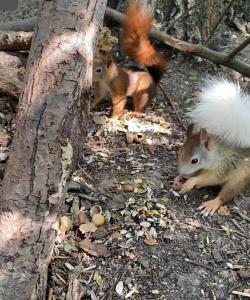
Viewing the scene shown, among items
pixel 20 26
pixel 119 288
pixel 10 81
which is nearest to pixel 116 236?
pixel 119 288

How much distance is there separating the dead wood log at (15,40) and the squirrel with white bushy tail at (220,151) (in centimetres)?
129

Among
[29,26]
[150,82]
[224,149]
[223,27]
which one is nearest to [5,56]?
[29,26]

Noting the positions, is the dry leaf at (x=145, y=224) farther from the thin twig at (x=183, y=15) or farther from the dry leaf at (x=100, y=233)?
the thin twig at (x=183, y=15)

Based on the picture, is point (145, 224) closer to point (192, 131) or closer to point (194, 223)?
point (194, 223)

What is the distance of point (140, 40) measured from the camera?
370 centimetres

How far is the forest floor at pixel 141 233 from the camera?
247 centimetres

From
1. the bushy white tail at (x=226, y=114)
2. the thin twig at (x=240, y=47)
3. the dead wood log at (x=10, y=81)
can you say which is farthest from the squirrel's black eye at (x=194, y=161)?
the dead wood log at (x=10, y=81)

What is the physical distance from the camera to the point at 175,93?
159 inches

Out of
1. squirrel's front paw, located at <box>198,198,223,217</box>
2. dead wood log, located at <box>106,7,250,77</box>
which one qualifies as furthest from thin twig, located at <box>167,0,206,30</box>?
squirrel's front paw, located at <box>198,198,223,217</box>

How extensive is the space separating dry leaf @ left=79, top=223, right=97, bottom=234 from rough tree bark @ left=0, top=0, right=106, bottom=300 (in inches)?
16.1

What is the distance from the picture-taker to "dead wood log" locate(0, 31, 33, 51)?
3.50 metres

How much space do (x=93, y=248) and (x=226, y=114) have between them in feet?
3.69

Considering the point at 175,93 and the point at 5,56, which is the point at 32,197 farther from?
the point at 175,93

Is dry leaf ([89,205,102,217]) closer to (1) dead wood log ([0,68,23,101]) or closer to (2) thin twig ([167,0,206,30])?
(1) dead wood log ([0,68,23,101])
